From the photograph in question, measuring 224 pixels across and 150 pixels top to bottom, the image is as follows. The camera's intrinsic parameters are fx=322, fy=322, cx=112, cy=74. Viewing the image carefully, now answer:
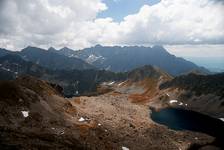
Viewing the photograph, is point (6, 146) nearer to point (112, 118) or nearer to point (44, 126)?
point (44, 126)

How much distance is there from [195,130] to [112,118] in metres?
40.5

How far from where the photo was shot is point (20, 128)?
96.9 m

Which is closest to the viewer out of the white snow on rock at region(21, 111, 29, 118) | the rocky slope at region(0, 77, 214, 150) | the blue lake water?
the rocky slope at region(0, 77, 214, 150)

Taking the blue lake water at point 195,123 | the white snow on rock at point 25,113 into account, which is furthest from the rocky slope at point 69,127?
the blue lake water at point 195,123

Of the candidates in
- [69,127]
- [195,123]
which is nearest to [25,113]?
[69,127]

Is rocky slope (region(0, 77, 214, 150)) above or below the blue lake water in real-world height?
above

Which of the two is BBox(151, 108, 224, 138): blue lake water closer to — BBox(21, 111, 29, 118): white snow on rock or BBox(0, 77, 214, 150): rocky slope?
BBox(0, 77, 214, 150): rocky slope

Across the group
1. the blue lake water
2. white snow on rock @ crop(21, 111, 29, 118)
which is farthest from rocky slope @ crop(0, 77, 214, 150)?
the blue lake water

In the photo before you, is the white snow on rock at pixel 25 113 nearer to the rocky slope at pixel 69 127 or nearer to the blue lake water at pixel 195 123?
the rocky slope at pixel 69 127

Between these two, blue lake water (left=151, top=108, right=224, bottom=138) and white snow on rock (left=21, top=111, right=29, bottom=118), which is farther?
blue lake water (left=151, top=108, right=224, bottom=138)

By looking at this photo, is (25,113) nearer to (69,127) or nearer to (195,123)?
(69,127)

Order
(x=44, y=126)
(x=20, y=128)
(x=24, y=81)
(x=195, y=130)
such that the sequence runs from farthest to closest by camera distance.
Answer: (x=24, y=81)
(x=195, y=130)
(x=44, y=126)
(x=20, y=128)

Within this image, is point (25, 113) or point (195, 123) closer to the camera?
point (25, 113)

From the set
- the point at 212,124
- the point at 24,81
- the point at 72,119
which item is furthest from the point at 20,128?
the point at 212,124
